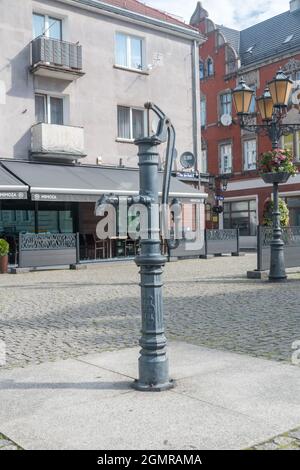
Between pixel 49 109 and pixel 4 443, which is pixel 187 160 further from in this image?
pixel 4 443

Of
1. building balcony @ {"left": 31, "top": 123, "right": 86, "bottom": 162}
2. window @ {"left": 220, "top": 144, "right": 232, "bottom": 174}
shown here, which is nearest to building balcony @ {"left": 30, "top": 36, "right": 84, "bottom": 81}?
building balcony @ {"left": 31, "top": 123, "right": 86, "bottom": 162}

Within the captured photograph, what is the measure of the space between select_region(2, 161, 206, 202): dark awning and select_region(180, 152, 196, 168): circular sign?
2280 mm

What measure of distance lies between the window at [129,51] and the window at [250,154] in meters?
16.9

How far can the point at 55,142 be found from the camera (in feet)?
63.3

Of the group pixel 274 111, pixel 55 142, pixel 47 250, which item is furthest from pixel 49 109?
pixel 274 111

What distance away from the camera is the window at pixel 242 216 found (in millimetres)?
38375

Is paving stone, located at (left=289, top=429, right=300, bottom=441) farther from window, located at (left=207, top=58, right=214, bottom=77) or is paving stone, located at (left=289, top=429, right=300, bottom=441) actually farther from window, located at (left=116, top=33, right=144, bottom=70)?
window, located at (left=207, top=58, right=214, bottom=77)

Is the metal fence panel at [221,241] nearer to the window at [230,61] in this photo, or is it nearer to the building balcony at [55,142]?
the building balcony at [55,142]

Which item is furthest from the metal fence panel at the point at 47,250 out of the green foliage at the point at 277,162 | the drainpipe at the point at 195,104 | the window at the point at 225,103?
the window at the point at 225,103

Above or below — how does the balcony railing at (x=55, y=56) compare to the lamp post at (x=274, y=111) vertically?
above

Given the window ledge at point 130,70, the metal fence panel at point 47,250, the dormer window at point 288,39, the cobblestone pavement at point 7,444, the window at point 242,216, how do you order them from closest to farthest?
1. the cobblestone pavement at point 7,444
2. the metal fence panel at point 47,250
3. the window ledge at point 130,70
4. the dormer window at point 288,39
5. the window at point 242,216

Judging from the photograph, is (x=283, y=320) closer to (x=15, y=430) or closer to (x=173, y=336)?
(x=173, y=336)
